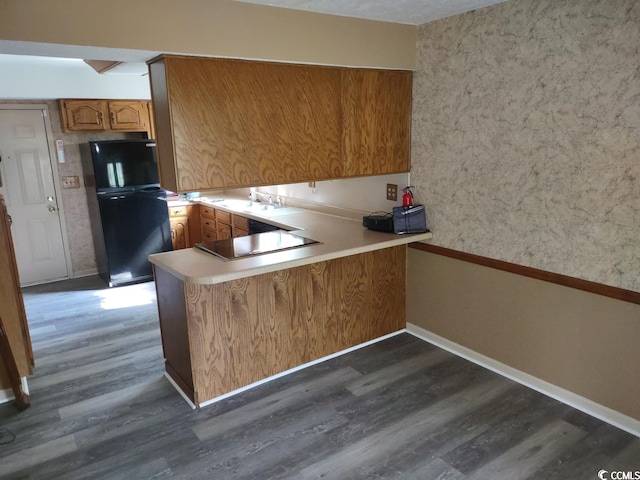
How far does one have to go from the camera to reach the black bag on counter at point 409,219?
3.22 m

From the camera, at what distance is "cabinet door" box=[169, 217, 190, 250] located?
546 centimetres

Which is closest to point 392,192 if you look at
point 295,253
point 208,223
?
point 295,253

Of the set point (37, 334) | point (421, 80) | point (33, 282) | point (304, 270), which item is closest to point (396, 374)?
point (304, 270)

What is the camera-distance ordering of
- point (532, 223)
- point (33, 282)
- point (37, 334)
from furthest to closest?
1. point (33, 282)
2. point (37, 334)
3. point (532, 223)

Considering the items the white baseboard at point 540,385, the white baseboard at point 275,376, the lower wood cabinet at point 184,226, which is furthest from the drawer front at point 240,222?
the white baseboard at point 540,385

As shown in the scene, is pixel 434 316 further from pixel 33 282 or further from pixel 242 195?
pixel 33 282

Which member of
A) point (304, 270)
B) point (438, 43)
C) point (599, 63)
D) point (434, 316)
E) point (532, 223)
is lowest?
point (434, 316)

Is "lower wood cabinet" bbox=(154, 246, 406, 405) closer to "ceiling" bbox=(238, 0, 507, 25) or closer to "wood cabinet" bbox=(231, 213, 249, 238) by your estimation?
"wood cabinet" bbox=(231, 213, 249, 238)

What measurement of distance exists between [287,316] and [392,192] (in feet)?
4.22

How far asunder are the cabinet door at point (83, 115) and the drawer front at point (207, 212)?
1.36 metres

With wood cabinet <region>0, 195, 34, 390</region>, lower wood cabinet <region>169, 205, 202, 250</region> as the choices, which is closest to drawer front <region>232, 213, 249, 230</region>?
lower wood cabinet <region>169, 205, 202, 250</region>

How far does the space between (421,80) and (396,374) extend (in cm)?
204

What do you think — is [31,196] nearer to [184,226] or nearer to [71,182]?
[71,182]

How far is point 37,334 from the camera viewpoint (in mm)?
3803
